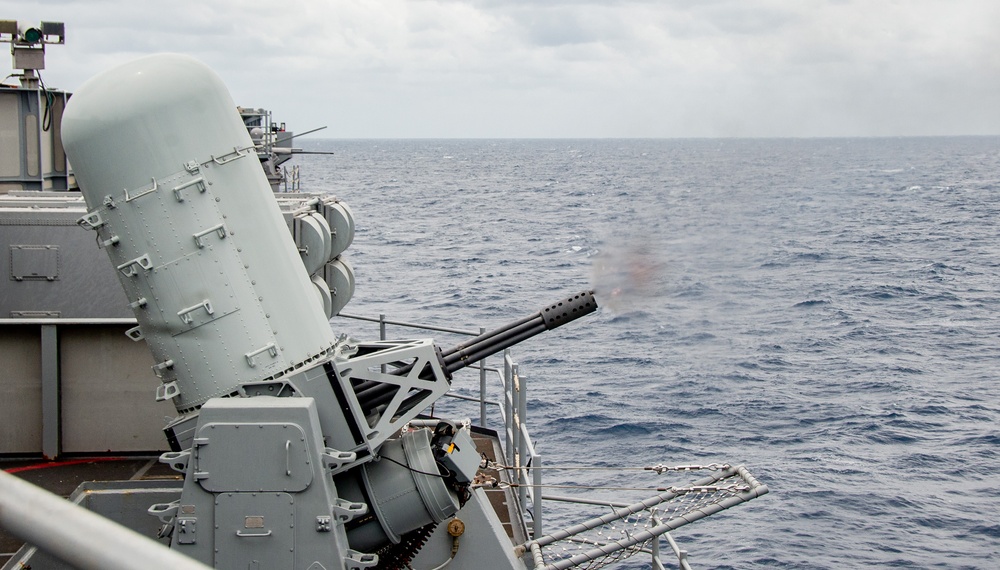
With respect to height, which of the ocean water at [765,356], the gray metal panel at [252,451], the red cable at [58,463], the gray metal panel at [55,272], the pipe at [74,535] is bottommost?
the ocean water at [765,356]

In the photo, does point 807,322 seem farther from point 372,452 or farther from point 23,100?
point 372,452

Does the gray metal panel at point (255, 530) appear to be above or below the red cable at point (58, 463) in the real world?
above

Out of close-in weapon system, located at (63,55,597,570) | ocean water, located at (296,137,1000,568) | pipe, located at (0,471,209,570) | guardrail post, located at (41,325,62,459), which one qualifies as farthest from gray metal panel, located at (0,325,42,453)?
pipe, located at (0,471,209,570)

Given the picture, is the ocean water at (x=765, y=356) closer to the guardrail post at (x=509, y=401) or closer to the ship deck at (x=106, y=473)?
the guardrail post at (x=509, y=401)

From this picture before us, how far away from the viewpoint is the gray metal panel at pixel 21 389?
921cm

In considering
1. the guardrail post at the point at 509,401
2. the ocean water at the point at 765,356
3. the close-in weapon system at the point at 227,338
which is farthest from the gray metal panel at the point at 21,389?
the ocean water at the point at 765,356

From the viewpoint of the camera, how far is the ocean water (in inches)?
628

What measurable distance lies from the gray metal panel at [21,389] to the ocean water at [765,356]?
4601mm

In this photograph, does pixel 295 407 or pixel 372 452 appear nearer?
pixel 295 407

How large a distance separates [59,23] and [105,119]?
7.86 m

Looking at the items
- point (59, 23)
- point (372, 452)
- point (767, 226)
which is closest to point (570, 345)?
point (59, 23)

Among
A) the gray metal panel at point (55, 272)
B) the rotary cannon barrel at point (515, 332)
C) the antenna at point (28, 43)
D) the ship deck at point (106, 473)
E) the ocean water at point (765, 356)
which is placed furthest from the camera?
the ocean water at point (765, 356)

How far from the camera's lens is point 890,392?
24.2m

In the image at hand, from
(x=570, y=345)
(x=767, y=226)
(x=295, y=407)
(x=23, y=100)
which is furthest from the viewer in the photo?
(x=767, y=226)
